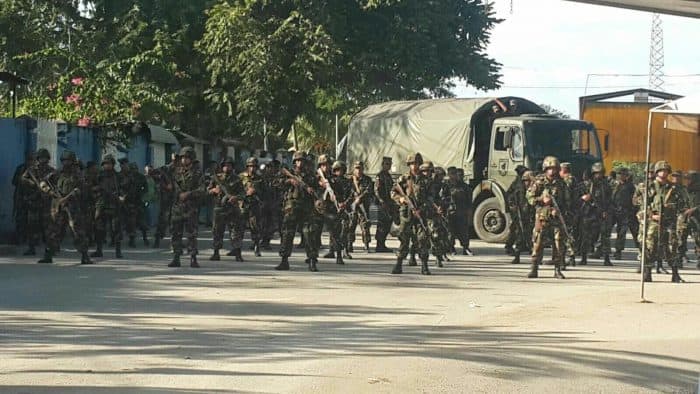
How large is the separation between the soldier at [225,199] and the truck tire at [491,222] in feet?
25.0

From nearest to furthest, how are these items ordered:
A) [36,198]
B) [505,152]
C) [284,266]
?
[284,266], [36,198], [505,152]

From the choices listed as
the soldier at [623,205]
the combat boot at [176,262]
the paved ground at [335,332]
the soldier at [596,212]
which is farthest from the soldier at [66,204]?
the soldier at [623,205]

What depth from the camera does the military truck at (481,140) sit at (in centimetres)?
2533

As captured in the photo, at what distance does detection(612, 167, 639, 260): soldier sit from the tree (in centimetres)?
1178

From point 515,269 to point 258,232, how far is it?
491 cm

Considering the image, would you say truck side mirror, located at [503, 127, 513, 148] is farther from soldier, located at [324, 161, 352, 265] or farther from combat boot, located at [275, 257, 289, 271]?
combat boot, located at [275, 257, 289, 271]

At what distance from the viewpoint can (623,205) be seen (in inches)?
878

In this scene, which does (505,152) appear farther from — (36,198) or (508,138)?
(36,198)

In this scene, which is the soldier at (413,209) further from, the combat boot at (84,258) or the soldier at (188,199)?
the combat boot at (84,258)

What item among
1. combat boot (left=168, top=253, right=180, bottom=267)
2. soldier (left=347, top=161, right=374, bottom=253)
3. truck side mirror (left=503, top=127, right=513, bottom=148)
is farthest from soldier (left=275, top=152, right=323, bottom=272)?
truck side mirror (left=503, top=127, right=513, bottom=148)

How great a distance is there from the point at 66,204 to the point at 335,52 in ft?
50.8

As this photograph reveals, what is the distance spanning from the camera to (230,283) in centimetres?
1592

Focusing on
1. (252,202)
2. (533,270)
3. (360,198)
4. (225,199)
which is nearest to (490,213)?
(360,198)

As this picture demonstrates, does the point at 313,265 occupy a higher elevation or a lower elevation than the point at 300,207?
lower
